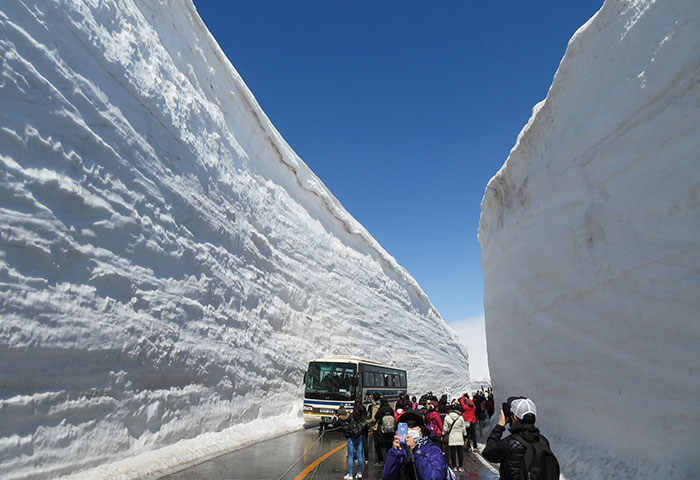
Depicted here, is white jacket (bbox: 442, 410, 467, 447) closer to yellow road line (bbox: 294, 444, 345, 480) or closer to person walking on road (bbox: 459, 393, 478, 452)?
person walking on road (bbox: 459, 393, 478, 452)

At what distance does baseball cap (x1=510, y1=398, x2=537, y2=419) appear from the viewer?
131 inches

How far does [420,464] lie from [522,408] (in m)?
0.86

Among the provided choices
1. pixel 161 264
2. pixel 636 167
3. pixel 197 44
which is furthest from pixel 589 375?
pixel 197 44

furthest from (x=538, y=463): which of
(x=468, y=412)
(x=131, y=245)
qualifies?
(x=131, y=245)

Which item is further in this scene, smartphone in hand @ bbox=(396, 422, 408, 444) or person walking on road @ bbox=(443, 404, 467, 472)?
person walking on road @ bbox=(443, 404, 467, 472)

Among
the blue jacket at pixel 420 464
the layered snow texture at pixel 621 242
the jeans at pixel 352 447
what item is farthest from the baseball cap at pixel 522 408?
the jeans at pixel 352 447

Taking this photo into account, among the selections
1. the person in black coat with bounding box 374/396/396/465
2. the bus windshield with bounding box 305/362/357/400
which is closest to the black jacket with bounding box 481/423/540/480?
the person in black coat with bounding box 374/396/396/465

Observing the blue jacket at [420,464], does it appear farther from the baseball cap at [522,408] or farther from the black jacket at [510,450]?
the baseball cap at [522,408]

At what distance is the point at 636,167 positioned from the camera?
21.6 ft

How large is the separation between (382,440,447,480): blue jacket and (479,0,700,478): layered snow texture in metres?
3.67

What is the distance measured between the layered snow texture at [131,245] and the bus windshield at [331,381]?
5.69ft

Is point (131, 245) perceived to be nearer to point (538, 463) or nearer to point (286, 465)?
point (286, 465)

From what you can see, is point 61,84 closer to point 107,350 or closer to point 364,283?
point 107,350

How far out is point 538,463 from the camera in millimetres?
3137
